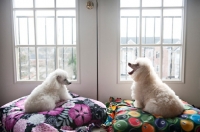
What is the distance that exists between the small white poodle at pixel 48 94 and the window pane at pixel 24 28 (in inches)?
27.3

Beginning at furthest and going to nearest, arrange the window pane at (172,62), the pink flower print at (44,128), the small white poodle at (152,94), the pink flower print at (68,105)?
the window pane at (172,62)
the pink flower print at (68,105)
the small white poodle at (152,94)
the pink flower print at (44,128)

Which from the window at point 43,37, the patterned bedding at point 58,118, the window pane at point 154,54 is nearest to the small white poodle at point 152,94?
the patterned bedding at point 58,118

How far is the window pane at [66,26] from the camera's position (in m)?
1.95

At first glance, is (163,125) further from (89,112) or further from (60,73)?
(60,73)

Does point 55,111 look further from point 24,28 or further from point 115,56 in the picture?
point 24,28

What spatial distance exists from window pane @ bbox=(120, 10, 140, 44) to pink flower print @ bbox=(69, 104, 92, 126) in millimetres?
941

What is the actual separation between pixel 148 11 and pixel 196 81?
40.8 inches

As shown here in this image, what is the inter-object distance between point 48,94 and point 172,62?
1512mm

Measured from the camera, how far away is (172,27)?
1.97 m

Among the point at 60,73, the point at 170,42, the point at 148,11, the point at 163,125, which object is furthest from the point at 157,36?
the point at 60,73

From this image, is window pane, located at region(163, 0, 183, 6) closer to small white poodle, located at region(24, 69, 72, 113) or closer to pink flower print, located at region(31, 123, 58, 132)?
small white poodle, located at region(24, 69, 72, 113)

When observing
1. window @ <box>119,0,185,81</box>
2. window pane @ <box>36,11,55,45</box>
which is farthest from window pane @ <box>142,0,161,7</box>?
window pane @ <box>36,11,55,45</box>

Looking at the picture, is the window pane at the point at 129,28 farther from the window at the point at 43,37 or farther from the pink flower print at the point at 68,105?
the pink flower print at the point at 68,105

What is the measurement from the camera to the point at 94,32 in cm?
190
